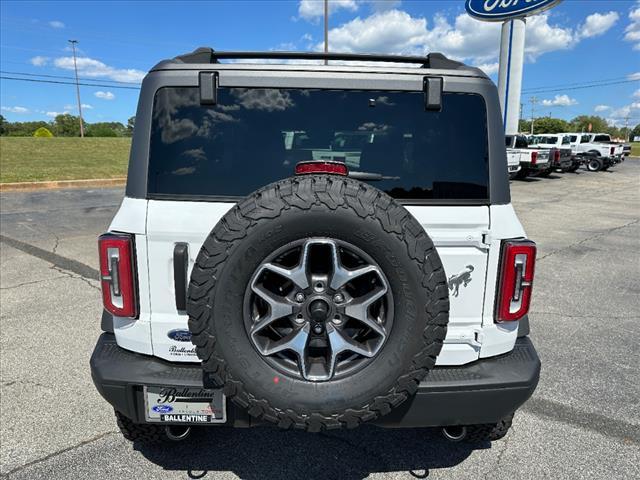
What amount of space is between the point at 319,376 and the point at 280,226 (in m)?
0.63

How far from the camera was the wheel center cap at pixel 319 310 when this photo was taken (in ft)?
5.73

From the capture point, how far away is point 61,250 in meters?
6.75

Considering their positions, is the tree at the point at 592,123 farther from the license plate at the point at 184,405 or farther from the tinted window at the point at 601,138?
the license plate at the point at 184,405

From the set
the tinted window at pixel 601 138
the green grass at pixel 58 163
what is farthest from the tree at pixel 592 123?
the green grass at pixel 58 163

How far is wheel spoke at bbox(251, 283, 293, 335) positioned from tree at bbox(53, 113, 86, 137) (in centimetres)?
11302

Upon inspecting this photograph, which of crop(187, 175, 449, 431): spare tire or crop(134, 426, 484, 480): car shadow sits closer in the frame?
crop(187, 175, 449, 431): spare tire

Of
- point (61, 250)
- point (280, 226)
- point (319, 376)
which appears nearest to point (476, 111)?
point (280, 226)

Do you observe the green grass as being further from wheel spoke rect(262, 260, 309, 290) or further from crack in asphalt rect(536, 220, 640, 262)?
wheel spoke rect(262, 260, 309, 290)

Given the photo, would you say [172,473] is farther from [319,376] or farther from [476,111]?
[476,111]

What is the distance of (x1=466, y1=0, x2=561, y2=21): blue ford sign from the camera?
1681cm

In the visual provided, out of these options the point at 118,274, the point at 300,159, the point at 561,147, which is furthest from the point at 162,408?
the point at 561,147

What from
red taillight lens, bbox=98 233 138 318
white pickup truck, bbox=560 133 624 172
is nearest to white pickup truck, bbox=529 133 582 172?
white pickup truck, bbox=560 133 624 172

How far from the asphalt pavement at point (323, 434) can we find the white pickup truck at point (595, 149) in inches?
963

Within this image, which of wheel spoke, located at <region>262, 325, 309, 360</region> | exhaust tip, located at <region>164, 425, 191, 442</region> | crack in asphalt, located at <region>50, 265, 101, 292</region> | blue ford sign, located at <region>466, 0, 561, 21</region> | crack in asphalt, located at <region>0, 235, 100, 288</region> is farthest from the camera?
blue ford sign, located at <region>466, 0, 561, 21</region>
